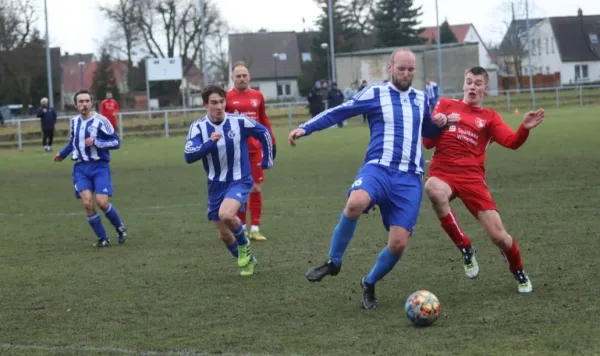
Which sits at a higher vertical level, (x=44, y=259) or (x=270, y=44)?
(x=270, y=44)

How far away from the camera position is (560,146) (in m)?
24.7

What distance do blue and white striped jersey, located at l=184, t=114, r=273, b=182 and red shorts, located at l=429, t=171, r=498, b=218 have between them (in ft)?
6.98

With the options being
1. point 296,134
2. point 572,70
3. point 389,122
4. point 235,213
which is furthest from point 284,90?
point 296,134

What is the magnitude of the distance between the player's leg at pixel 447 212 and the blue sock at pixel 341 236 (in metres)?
0.94

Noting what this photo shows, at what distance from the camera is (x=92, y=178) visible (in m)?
11.8

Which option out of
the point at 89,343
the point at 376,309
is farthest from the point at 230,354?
the point at 376,309

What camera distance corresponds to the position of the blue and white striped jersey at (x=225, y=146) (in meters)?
9.02

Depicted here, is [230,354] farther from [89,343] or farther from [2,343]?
[2,343]

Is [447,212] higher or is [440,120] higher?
[440,120]

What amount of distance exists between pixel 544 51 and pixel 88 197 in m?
97.9

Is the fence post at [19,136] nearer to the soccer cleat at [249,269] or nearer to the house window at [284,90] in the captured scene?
the soccer cleat at [249,269]

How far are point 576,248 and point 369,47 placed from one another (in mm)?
87043

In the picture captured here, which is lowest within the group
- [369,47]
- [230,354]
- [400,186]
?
[230,354]

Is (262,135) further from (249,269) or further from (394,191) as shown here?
(394,191)
